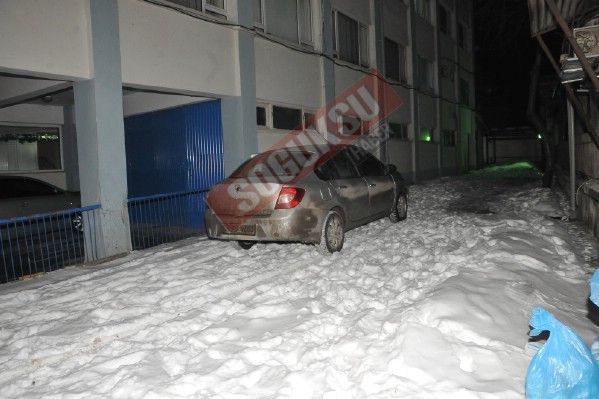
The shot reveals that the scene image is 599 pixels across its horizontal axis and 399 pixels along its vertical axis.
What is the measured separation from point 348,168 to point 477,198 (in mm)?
7255

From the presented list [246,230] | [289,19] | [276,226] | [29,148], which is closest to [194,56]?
[289,19]

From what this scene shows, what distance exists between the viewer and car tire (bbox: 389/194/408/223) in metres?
8.89

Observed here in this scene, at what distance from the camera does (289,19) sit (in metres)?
12.0

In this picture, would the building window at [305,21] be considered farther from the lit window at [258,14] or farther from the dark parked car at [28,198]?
the dark parked car at [28,198]

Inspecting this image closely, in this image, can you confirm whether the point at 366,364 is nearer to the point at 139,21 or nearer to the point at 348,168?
the point at 348,168

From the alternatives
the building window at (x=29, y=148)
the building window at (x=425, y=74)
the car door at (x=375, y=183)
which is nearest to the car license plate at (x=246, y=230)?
the car door at (x=375, y=183)

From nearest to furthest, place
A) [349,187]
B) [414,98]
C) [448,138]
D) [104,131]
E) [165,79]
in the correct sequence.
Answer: [349,187] → [104,131] → [165,79] → [414,98] → [448,138]

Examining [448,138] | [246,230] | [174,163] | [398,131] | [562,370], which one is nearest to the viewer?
[562,370]

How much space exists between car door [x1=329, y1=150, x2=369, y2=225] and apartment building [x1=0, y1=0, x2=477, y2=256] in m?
3.39

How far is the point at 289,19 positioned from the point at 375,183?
6.48 meters

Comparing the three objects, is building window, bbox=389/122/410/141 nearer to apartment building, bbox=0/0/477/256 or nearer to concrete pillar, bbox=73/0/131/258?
apartment building, bbox=0/0/477/256

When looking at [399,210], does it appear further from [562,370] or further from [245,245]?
[562,370]

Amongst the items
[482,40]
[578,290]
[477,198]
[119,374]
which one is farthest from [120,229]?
[482,40]

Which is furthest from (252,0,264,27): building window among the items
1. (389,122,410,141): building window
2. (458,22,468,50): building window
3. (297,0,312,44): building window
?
(458,22,468,50): building window
